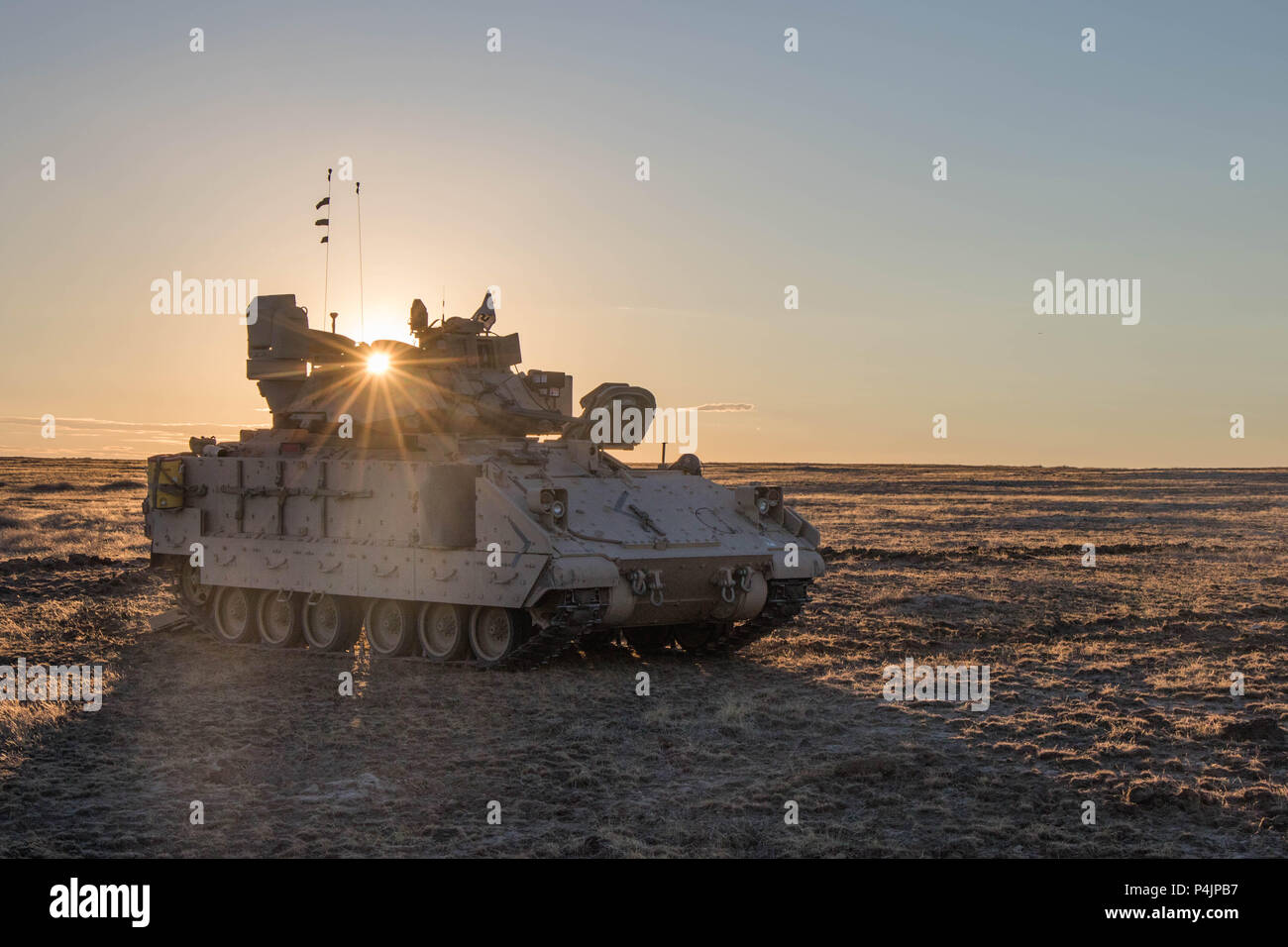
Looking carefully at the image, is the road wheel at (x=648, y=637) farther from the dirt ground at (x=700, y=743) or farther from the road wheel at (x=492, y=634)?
the road wheel at (x=492, y=634)

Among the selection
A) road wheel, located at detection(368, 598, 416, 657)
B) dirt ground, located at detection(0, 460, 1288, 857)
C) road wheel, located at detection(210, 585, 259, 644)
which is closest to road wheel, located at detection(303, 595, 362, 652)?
road wheel, located at detection(368, 598, 416, 657)

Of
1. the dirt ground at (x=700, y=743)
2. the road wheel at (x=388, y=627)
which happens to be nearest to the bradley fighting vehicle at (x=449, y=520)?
the road wheel at (x=388, y=627)

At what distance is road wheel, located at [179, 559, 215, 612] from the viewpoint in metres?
19.8

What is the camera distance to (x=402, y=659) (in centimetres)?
1666

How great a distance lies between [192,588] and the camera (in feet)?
66.0

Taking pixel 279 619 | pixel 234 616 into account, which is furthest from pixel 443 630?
pixel 234 616

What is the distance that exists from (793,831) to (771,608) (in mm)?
Result: 8139

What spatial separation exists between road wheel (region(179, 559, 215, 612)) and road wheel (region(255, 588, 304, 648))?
1.23 m

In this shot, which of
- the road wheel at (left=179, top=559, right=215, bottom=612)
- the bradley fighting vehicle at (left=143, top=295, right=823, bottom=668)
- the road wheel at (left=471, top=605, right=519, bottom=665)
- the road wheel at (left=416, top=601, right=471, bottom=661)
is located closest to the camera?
the bradley fighting vehicle at (left=143, top=295, right=823, bottom=668)

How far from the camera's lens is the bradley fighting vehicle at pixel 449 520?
1551 centimetres

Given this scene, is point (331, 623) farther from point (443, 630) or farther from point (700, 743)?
point (700, 743)

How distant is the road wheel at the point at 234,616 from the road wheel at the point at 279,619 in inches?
5.9

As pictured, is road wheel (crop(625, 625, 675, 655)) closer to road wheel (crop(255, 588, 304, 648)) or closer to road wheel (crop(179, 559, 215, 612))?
road wheel (crop(255, 588, 304, 648))
